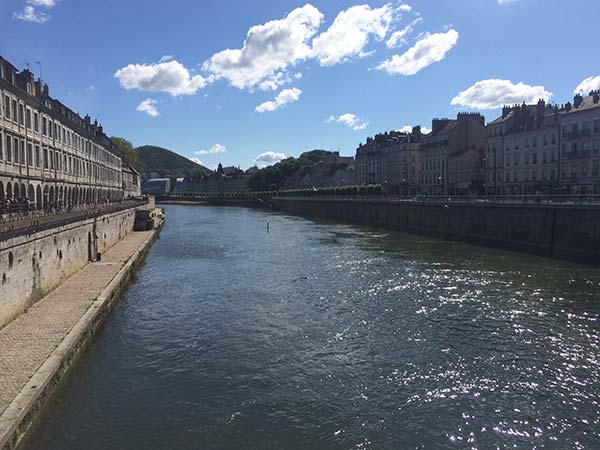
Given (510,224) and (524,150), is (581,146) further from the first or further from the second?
(510,224)

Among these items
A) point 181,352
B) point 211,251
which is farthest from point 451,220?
point 181,352

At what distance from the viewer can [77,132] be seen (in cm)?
5994

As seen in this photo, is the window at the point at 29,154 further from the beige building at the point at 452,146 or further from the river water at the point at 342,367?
the beige building at the point at 452,146

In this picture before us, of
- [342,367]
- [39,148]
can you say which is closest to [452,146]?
[39,148]

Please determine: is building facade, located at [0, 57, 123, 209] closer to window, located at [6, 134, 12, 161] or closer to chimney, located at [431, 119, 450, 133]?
window, located at [6, 134, 12, 161]

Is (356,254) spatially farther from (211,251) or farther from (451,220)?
(451,220)

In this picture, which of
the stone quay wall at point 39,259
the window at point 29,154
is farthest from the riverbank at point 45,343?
the window at point 29,154

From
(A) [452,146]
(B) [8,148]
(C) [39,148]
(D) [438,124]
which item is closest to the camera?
(B) [8,148]

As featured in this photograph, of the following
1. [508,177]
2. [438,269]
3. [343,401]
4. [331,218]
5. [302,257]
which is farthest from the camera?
[331,218]

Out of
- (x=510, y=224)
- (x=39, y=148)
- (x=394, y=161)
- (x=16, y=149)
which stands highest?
(x=394, y=161)

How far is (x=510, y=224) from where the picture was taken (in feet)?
151

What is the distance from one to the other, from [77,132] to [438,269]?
4740cm

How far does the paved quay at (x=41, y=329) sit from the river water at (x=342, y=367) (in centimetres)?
113

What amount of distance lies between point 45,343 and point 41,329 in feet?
5.86
